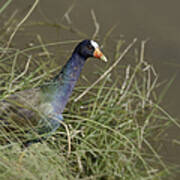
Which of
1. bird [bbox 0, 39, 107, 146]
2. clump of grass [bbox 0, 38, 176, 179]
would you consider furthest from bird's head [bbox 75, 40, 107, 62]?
clump of grass [bbox 0, 38, 176, 179]

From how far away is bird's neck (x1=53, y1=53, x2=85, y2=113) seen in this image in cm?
277

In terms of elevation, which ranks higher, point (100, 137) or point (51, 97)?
point (51, 97)

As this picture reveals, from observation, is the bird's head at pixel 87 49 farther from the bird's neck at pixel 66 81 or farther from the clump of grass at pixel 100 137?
the clump of grass at pixel 100 137

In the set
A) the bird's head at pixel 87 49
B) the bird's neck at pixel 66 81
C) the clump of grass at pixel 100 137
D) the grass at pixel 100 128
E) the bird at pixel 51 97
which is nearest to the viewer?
the clump of grass at pixel 100 137

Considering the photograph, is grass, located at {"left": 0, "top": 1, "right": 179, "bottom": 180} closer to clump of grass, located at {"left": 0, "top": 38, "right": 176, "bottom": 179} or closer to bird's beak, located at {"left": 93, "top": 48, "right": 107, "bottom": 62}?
clump of grass, located at {"left": 0, "top": 38, "right": 176, "bottom": 179}

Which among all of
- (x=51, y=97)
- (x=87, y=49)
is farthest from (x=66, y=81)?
(x=87, y=49)

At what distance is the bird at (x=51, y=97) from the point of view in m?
2.59

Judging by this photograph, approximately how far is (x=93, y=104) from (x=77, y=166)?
1.55 ft

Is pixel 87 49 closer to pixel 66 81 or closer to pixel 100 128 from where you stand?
pixel 66 81

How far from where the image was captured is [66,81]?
283 centimetres

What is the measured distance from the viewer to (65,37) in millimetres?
4082

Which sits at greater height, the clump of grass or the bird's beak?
the bird's beak

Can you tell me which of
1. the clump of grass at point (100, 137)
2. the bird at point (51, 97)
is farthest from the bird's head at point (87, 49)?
the clump of grass at point (100, 137)

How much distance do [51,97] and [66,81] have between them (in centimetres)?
14
